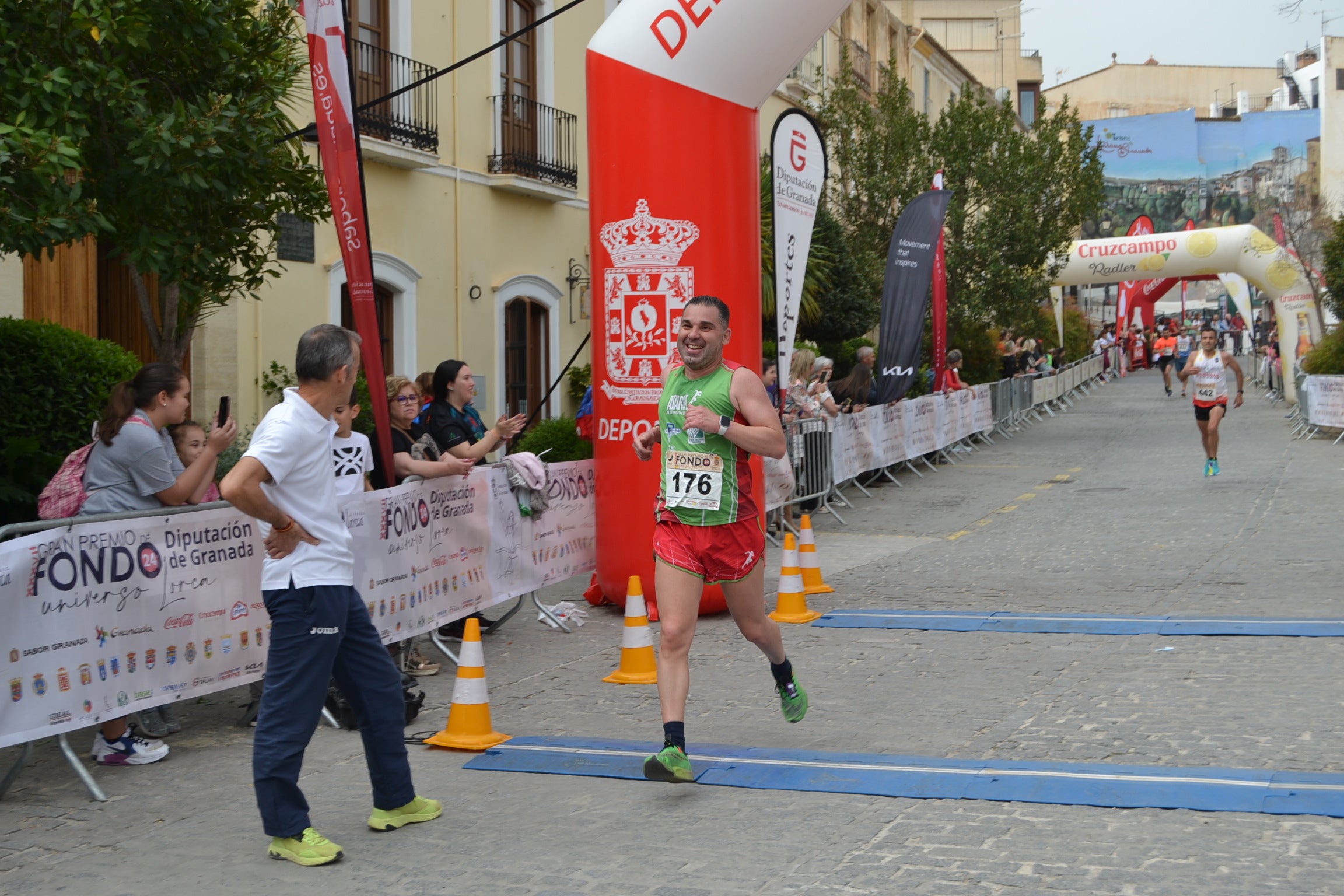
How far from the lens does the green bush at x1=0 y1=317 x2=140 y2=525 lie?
8.53 m

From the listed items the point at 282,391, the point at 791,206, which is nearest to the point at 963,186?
the point at 791,206

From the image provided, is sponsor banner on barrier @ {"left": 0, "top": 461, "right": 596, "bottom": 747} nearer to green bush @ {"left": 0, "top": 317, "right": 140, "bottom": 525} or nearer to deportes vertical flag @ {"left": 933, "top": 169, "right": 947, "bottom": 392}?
green bush @ {"left": 0, "top": 317, "right": 140, "bottom": 525}

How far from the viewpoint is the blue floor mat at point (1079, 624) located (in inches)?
324

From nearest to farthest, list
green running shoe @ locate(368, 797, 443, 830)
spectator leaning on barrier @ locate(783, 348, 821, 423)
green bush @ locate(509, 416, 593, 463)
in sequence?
green running shoe @ locate(368, 797, 443, 830) → green bush @ locate(509, 416, 593, 463) → spectator leaning on barrier @ locate(783, 348, 821, 423)

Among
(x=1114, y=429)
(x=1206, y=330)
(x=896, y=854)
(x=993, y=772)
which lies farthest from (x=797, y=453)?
(x=1114, y=429)

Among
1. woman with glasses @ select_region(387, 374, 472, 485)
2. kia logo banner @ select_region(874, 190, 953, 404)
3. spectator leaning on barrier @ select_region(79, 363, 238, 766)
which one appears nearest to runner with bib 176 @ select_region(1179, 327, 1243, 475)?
kia logo banner @ select_region(874, 190, 953, 404)

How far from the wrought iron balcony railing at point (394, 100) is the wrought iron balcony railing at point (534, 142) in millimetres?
1617

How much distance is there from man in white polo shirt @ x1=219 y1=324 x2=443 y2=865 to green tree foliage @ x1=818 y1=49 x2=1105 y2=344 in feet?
69.6

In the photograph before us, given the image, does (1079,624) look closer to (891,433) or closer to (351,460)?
(351,460)

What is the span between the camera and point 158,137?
725 cm

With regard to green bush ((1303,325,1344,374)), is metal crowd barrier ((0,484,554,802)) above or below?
below

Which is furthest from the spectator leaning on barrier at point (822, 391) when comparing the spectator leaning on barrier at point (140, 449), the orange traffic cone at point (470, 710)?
the spectator leaning on barrier at point (140, 449)

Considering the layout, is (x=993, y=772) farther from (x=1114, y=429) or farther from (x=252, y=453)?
(x=1114, y=429)

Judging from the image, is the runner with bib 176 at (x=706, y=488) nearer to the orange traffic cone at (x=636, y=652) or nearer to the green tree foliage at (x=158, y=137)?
the orange traffic cone at (x=636, y=652)
